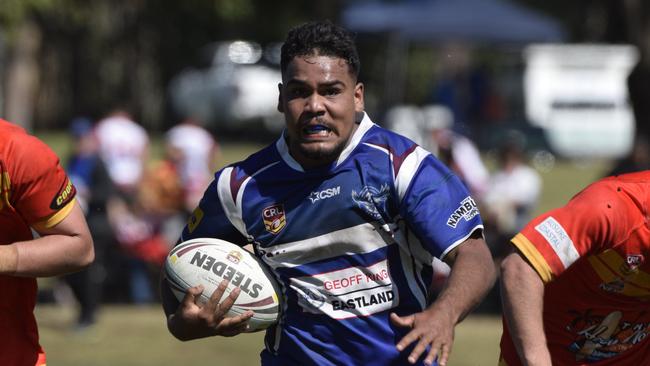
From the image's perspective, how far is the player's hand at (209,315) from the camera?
4473mm

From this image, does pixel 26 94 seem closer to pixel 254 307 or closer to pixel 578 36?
pixel 578 36

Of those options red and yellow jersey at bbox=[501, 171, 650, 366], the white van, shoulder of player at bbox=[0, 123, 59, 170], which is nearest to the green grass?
red and yellow jersey at bbox=[501, 171, 650, 366]

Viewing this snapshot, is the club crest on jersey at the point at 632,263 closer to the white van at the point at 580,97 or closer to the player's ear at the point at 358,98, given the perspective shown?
the player's ear at the point at 358,98

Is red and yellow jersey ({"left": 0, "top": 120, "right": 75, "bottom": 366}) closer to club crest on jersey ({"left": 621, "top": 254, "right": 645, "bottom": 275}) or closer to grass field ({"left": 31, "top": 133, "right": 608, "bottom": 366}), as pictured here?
club crest on jersey ({"left": 621, "top": 254, "right": 645, "bottom": 275})

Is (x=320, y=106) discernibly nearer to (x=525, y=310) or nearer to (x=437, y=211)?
(x=437, y=211)

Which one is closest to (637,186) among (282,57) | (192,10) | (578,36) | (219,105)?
(282,57)

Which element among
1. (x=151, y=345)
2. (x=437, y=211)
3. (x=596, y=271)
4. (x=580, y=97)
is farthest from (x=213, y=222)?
(x=580, y=97)

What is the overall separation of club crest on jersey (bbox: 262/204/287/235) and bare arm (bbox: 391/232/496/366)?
2.05 feet

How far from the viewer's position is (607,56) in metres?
29.5

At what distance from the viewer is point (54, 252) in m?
4.43

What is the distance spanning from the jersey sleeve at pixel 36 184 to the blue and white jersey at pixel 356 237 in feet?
2.22

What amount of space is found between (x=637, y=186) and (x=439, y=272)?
295 inches

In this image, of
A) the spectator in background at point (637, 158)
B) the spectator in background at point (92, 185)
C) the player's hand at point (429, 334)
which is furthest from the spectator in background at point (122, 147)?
the player's hand at point (429, 334)

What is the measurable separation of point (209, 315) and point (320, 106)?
2.70 feet
